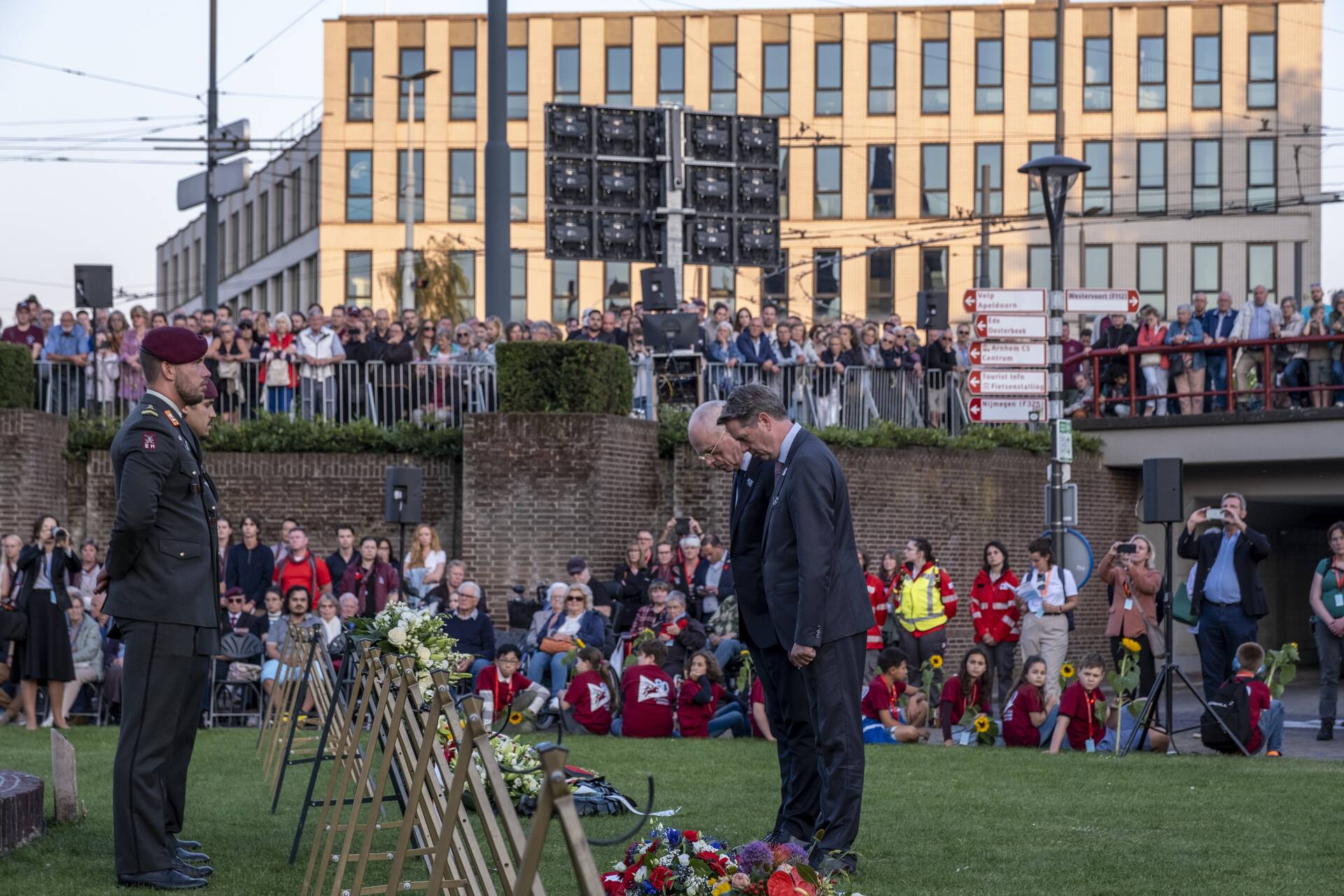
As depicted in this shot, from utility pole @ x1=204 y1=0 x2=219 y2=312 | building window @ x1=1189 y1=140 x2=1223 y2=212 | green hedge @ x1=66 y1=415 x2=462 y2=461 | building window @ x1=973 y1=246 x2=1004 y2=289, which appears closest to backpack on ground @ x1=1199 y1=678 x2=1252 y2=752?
green hedge @ x1=66 y1=415 x2=462 y2=461

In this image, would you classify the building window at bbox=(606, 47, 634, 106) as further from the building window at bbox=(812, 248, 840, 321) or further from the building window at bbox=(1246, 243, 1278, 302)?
the building window at bbox=(1246, 243, 1278, 302)

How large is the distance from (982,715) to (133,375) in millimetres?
12748

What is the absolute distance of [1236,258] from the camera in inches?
2365

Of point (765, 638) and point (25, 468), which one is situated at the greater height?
point (25, 468)

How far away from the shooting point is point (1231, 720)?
14.5 m

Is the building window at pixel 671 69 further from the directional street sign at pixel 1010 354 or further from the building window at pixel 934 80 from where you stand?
the directional street sign at pixel 1010 354

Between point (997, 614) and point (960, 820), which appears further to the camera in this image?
point (997, 614)

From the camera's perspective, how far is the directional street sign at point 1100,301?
18.9 m

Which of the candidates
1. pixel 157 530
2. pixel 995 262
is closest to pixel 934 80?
pixel 995 262

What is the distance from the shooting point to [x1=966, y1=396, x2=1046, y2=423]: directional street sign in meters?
19.0

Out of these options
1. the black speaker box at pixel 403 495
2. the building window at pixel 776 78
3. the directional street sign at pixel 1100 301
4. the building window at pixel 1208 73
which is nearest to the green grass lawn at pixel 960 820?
the black speaker box at pixel 403 495

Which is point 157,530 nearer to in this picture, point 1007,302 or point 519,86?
point 1007,302

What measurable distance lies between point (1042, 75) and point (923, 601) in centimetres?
4575

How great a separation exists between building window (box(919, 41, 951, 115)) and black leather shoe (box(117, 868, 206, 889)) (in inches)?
2249
